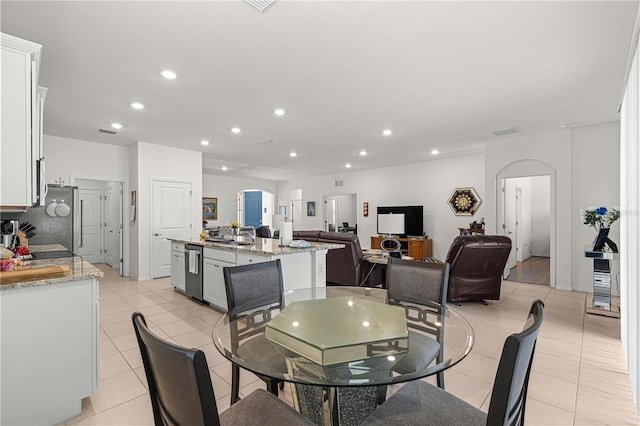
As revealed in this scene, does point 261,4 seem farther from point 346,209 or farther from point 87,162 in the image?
point 346,209

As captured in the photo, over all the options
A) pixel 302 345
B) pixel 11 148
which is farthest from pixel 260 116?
pixel 302 345

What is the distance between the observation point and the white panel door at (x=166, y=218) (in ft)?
19.1

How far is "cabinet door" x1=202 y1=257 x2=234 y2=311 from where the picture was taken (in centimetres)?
376

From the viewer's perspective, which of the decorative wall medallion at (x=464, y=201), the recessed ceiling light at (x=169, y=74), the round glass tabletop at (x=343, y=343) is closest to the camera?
the round glass tabletop at (x=343, y=343)

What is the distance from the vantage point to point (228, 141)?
5.58 meters

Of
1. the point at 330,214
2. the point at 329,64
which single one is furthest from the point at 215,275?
the point at 330,214

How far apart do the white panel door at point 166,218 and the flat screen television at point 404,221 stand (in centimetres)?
486

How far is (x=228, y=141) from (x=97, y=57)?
2.95 meters

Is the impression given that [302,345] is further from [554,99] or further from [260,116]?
[554,99]

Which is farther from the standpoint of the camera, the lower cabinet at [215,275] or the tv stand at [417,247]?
the tv stand at [417,247]

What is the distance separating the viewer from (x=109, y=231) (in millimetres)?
7391

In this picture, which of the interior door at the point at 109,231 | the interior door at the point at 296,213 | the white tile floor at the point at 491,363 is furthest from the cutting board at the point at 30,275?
the interior door at the point at 296,213

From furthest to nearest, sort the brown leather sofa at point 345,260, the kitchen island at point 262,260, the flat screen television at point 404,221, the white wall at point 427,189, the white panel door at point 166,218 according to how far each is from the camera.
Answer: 1. the flat screen television at point 404,221
2. the white wall at point 427,189
3. the white panel door at point 166,218
4. the brown leather sofa at point 345,260
5. the kitchen island at point 262,260

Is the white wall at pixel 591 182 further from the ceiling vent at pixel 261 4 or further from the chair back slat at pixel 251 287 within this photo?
the ceiling vent at pixel 261 4
